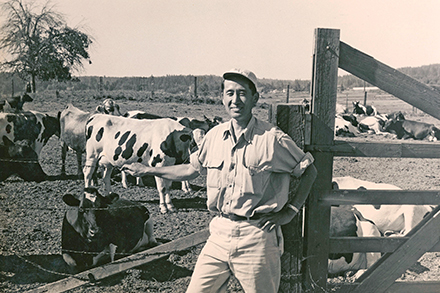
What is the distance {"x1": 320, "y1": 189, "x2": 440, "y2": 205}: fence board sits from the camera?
3039mm

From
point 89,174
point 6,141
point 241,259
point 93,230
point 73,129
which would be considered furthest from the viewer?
point 73,129

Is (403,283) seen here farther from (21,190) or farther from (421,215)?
(21,190)

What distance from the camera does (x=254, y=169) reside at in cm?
259

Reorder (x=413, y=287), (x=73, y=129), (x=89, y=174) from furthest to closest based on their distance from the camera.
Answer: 1. (x=73, y=129)
2. (x=89, y=174)
3. (x=413, y=287)

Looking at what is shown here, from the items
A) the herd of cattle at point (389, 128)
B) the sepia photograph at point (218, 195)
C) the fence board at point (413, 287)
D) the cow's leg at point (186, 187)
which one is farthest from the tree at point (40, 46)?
the herd of cattle at point (389, 128)

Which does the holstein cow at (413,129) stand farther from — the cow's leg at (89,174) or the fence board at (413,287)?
the fence board at (413,287)

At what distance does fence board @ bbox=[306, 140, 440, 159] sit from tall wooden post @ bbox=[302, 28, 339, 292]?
47mm

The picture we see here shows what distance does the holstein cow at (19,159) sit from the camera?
24.5 ft

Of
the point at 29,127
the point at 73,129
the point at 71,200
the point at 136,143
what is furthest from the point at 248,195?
the point at 73,129

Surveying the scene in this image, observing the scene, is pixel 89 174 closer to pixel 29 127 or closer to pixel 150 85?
pixel 29 127

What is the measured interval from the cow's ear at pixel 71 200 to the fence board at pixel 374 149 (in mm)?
2778

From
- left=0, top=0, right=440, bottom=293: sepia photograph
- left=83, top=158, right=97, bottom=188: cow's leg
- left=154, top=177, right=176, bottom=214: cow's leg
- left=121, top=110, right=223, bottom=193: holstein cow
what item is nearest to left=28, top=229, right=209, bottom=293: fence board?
left=0, top=0, right=440, bottom=293: sepia photograph

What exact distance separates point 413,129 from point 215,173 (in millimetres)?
18301

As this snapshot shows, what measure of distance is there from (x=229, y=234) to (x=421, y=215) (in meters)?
4.17
